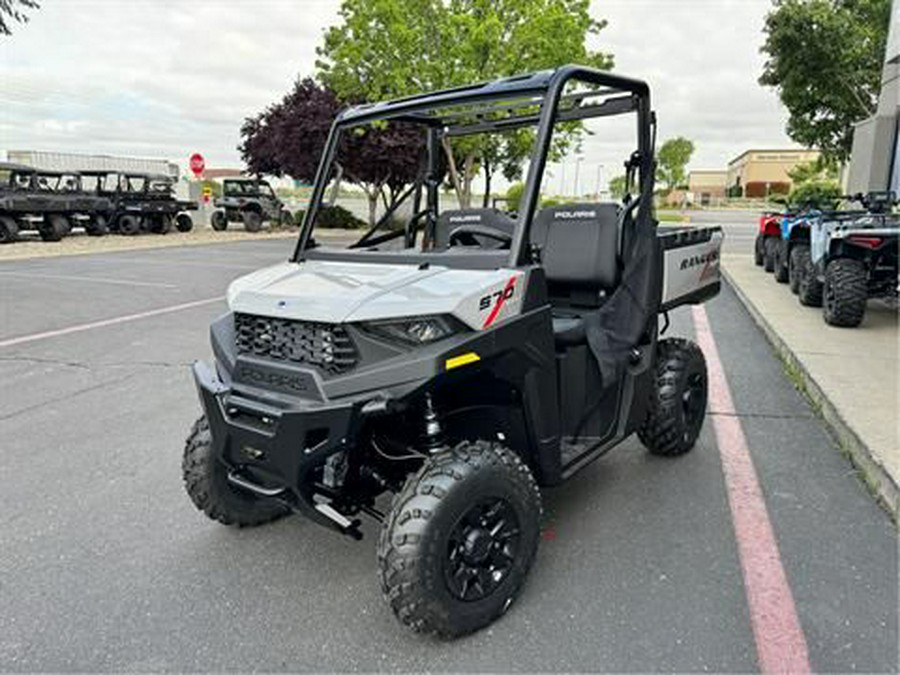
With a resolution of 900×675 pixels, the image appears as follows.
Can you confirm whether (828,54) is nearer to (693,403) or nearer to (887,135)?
(887,135)

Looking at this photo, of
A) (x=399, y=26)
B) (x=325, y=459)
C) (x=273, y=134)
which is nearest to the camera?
(x=325, y=459)

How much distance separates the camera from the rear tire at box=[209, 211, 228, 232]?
2444 centimetres

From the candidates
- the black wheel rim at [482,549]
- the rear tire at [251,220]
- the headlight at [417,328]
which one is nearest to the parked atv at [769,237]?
the black wheel rim at [482,549]

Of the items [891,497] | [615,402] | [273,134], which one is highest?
[273,134]

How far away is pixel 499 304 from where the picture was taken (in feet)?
7.50

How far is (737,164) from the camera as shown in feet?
364

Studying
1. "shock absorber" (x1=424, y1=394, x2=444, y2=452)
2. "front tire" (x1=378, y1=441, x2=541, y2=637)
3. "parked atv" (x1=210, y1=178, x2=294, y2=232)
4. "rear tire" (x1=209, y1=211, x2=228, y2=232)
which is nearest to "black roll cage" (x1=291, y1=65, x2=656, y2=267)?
"shock absorber" (x1=424, y1=394, x2=444, y2=452)

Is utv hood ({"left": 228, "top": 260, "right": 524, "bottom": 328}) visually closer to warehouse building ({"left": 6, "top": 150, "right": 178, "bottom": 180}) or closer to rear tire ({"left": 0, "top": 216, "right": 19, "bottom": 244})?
rear tire ({"left": 0, "top": 216, "right": 19, "bottom": 244})

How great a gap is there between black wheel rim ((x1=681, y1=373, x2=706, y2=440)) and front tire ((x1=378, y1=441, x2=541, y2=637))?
1706mm

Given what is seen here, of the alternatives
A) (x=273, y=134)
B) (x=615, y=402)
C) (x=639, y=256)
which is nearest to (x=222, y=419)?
(x=615, y=402)

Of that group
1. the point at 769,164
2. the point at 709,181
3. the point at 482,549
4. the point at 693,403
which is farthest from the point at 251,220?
the point at 709,181

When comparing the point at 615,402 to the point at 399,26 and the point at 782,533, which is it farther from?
the point at 399,26

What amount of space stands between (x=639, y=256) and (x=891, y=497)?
5.40ft

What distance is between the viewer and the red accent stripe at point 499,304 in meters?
2.24
